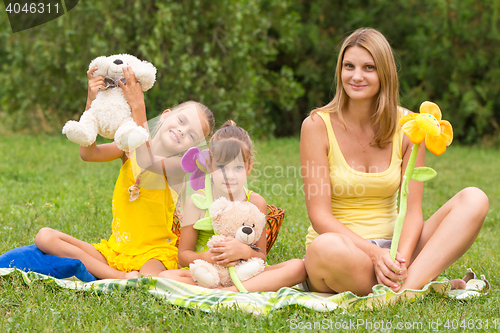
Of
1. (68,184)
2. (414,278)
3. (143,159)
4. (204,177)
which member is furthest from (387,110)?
(68,184)

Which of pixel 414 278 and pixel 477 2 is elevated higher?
pixel 477 2

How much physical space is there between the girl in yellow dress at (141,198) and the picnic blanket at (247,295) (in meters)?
0.21

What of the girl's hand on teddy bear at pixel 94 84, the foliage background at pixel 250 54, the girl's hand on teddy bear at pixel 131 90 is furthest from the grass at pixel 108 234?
the foliage background at pixel 250 54

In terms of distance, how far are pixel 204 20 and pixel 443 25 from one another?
4.83 metres

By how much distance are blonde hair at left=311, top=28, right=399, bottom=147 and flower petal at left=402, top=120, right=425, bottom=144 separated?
0.47 m

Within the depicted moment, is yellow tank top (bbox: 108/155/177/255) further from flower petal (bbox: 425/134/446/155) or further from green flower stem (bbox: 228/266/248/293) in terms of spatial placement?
flower petal (bbox: 425/134/446/155)

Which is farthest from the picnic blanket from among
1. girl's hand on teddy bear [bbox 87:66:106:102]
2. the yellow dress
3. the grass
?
girl's hand on teddy bear [bbox 87:66:106:102]

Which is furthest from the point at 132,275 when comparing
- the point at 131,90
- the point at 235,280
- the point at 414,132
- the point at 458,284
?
the point at 458,284

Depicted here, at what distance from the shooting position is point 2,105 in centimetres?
1001

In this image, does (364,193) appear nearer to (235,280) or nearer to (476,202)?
(476,202)

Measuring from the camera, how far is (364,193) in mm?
2533

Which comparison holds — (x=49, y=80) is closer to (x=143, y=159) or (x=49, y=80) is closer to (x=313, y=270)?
(x=143, y=159)

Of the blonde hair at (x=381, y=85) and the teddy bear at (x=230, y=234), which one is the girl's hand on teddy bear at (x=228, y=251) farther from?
the blonde hair at (x=381, y=85)

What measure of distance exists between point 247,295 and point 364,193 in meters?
0.80
